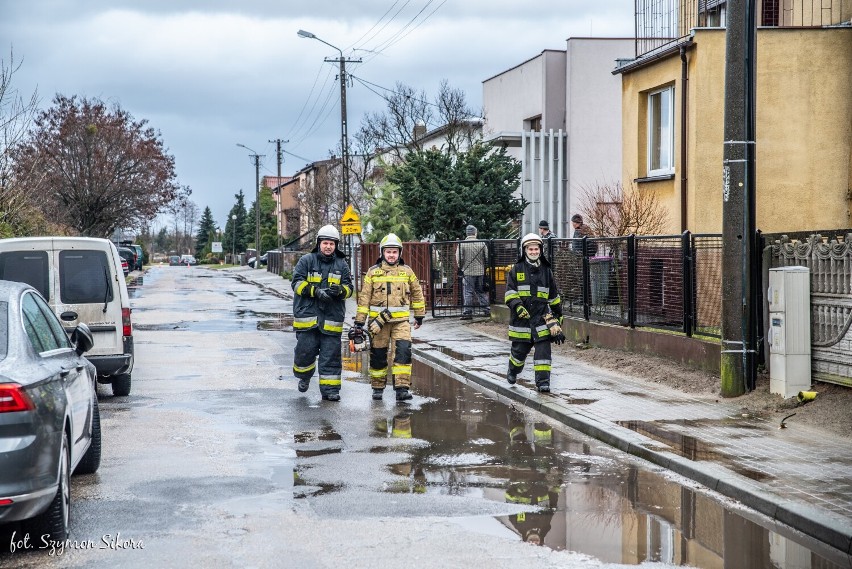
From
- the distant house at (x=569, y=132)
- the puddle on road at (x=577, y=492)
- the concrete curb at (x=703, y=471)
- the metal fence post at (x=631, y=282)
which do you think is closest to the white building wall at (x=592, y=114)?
the distant house at (x=569, y=132)

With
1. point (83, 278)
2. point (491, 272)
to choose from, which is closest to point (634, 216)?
point (491, 272)

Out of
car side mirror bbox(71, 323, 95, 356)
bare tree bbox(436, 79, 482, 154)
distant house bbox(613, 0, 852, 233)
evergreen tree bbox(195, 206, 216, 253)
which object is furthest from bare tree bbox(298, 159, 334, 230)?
evergreen tree bbox(195, 206, 216, 253)

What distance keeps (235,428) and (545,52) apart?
26.4 m

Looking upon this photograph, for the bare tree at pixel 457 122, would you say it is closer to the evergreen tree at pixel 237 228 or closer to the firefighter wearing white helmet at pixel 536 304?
the firefighter wearing white helmet at pixel 536 304

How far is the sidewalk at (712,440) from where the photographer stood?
6.80 m

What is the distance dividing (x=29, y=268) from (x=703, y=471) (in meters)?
8.03

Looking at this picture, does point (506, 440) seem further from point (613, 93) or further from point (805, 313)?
point (613, 93)

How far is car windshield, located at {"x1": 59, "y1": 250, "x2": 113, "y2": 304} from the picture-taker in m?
12.0

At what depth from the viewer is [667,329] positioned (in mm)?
13898

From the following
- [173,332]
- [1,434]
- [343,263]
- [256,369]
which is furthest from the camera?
[173,332]

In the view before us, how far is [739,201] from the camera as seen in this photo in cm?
1082

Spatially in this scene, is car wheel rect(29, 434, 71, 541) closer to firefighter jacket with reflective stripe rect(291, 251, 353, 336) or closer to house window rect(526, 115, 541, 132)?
firefighter jacket with reflective stripe rect(291, 251, 353, 336)

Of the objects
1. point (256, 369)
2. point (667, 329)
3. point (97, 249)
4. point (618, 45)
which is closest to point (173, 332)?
point (256, 369)

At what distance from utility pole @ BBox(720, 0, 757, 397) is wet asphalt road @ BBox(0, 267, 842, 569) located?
2.23 m
